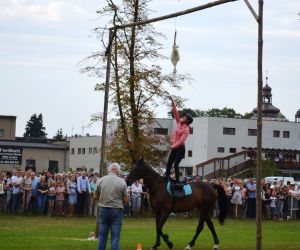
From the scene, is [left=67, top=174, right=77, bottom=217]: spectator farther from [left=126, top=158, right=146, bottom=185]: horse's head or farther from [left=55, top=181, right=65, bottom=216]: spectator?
[left=126, top=158, right=146, bottom=185]: horse's head

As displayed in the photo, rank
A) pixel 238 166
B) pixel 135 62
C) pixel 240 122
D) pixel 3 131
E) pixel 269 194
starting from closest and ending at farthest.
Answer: pixel 269 194, pixel 135 62, pixel 238 166, pixel 3 131, pixel 240 122

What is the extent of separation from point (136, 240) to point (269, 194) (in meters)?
18.8

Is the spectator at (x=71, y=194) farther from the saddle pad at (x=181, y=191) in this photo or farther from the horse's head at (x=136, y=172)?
the horse's head at (x=136, y=172)

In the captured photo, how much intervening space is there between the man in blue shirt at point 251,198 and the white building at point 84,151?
71561 millimetres

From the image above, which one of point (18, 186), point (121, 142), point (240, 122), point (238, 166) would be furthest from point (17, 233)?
point (240, 122)

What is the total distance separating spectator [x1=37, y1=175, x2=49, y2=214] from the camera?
108ft

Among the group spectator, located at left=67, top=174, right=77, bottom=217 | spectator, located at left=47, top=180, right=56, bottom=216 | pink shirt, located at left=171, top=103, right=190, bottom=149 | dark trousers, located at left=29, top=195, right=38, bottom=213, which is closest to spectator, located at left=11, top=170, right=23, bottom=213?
dark trousers, located at left=29, top=195, right=38, bottom=213

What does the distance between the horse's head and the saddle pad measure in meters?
0.85

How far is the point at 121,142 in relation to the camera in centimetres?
4138

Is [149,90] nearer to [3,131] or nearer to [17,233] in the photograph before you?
[17,233]

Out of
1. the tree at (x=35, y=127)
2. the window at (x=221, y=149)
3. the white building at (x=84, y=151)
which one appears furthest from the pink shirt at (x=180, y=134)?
the tree at (x=35, y=127)

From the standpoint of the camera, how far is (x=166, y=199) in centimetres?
2077

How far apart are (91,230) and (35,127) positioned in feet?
440

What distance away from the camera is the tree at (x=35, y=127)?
513 feet
